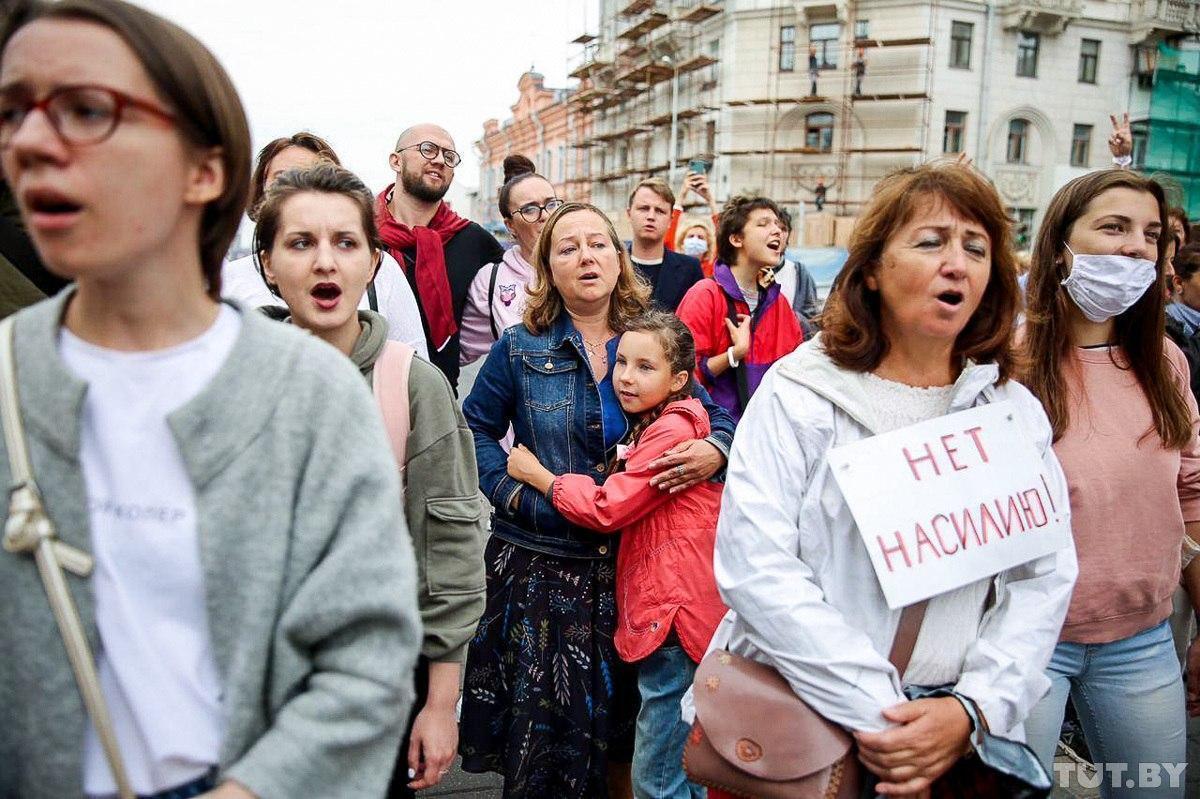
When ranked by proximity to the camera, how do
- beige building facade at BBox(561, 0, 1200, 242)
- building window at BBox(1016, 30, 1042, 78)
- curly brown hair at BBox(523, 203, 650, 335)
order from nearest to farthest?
curly brown hair at BBox(523, 203, 650, 335) < beige building facade at BBox(561, 0, 1200, 242) < building window at BBox(1016, 30, 1042, 78)

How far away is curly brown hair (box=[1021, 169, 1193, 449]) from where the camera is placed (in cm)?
255

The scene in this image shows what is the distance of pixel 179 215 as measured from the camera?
109 cm

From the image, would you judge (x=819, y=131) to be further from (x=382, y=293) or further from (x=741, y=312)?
(x=382, y=293)

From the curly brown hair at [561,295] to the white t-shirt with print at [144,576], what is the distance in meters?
1.93

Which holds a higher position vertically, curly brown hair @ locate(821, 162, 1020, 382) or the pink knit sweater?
curly brown hair @ locate(821, 162, 1020, 382)

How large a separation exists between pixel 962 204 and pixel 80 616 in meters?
1.95

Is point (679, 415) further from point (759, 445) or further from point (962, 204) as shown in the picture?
point (962, 204)

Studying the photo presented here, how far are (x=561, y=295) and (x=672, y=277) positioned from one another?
6.76ft

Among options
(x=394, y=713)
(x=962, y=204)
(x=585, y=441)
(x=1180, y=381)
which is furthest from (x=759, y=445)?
(x=1180, y=381)

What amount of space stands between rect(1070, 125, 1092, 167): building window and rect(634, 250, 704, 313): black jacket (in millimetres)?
36715

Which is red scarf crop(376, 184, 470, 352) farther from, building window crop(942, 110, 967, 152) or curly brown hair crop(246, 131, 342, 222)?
building window crop(942, 110, 967, 152)

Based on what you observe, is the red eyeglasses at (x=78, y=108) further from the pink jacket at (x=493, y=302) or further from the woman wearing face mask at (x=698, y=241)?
the woman wearing face mask at (x=698, y=241)

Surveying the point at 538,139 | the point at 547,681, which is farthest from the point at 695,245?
the point at 538,139

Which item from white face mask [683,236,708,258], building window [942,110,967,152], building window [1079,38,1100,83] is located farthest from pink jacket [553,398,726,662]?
building window [1079,38,1100,83]
